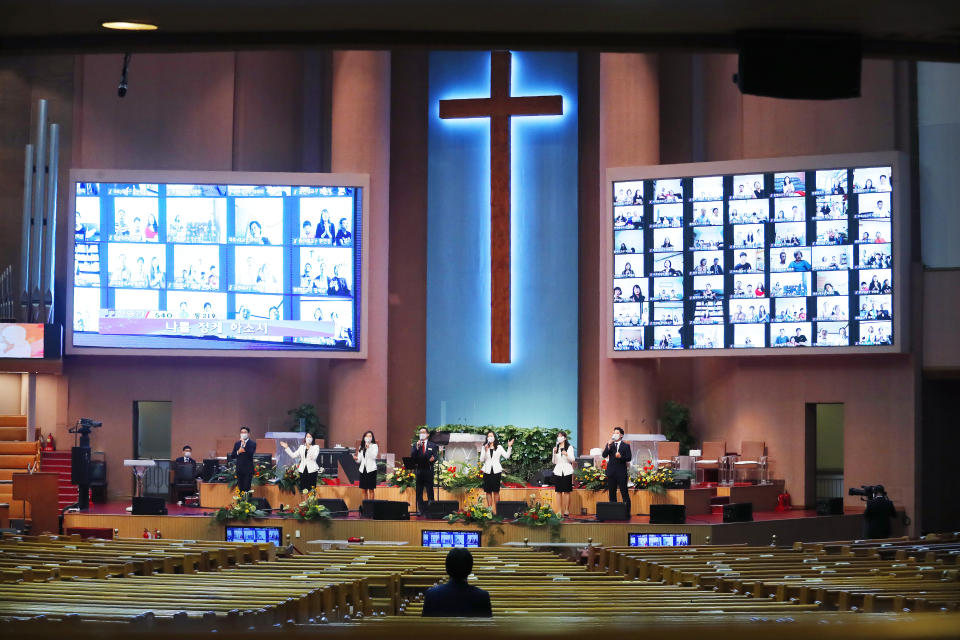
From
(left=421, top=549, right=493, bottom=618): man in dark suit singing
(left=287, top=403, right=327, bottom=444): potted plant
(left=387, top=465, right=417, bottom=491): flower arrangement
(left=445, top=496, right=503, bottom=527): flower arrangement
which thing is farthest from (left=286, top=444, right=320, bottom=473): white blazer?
(left=421, top=549, right=493, bottom=618): man in dark suit singing

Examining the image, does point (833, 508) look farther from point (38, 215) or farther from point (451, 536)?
point (38, 215)

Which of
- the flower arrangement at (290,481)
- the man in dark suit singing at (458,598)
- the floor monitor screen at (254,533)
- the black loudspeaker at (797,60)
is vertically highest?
the black loudspeaker at (797,60)

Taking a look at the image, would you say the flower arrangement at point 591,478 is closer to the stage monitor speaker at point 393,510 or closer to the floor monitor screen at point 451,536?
the floor monitor screen at point 451,536

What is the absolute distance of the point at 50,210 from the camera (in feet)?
71.1

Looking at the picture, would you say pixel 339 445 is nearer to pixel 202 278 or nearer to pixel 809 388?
pixel 202 278

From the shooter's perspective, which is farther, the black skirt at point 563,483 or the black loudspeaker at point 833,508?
the black loudspeaker at point 833,508

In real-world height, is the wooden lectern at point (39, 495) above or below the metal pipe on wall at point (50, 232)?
below

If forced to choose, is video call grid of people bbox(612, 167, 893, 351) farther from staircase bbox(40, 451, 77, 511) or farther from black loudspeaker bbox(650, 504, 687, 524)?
staircase bbox(40, 451, 77, 511)

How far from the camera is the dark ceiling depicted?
4.20 metres

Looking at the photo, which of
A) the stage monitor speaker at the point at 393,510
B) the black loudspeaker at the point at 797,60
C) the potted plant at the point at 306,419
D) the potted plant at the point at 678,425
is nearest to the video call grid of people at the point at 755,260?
the potted plant at the point at 678,425

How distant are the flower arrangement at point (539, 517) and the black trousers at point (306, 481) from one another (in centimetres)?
363

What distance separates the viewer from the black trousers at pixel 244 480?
18281 millimetres

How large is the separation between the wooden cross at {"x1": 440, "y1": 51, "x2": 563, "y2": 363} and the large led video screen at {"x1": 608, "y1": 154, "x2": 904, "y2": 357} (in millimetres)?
2737

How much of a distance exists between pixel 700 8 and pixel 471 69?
20.9m
